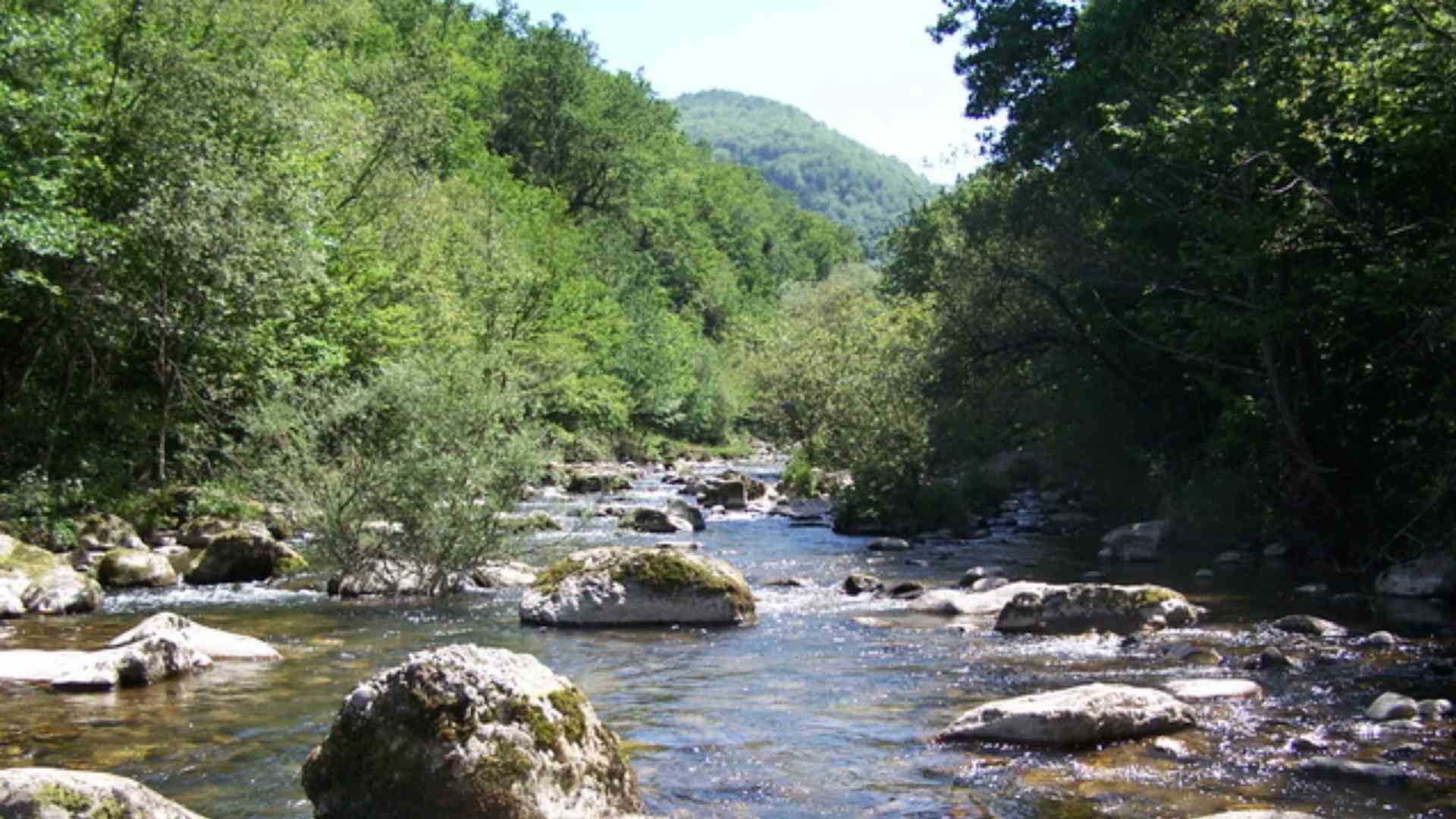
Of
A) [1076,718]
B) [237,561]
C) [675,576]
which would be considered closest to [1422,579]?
[675,576]

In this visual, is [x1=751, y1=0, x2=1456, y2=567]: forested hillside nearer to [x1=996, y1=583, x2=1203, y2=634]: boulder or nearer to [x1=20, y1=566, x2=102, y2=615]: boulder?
[x1=996, y1=583, x2=1203, y2=634]: boulder

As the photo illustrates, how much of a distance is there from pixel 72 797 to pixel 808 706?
6.05 m

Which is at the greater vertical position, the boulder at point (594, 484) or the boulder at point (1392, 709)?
the boulder at point (594, 484)

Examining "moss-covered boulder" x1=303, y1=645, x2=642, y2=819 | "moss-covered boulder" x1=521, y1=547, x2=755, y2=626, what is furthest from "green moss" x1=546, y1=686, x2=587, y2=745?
"moss-covered boulder" x1=521, y1=547, x2=755, y2=626

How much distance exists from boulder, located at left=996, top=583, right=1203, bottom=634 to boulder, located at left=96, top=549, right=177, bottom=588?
1167cm

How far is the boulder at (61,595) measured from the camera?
48.7 ft

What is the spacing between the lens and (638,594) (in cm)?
1452

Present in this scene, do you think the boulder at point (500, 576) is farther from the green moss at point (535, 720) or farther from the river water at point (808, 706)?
the green moss at point (535, 720)

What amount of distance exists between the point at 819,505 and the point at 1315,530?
1542cm

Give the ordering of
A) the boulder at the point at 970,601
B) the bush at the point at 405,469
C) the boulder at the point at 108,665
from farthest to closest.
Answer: the bush at the point at 405,469 → the boulder at the point at 970,601 → the boulder at the point at 108,665

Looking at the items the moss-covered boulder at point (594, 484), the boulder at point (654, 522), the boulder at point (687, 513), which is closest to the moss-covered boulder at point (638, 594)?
the boulder at point (654, 522)

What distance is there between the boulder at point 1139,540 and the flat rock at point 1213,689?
11570mm

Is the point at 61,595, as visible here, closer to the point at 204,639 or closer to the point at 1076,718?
the point at 204,639

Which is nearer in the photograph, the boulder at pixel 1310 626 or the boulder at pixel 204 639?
the boulder at pixel 204 639
